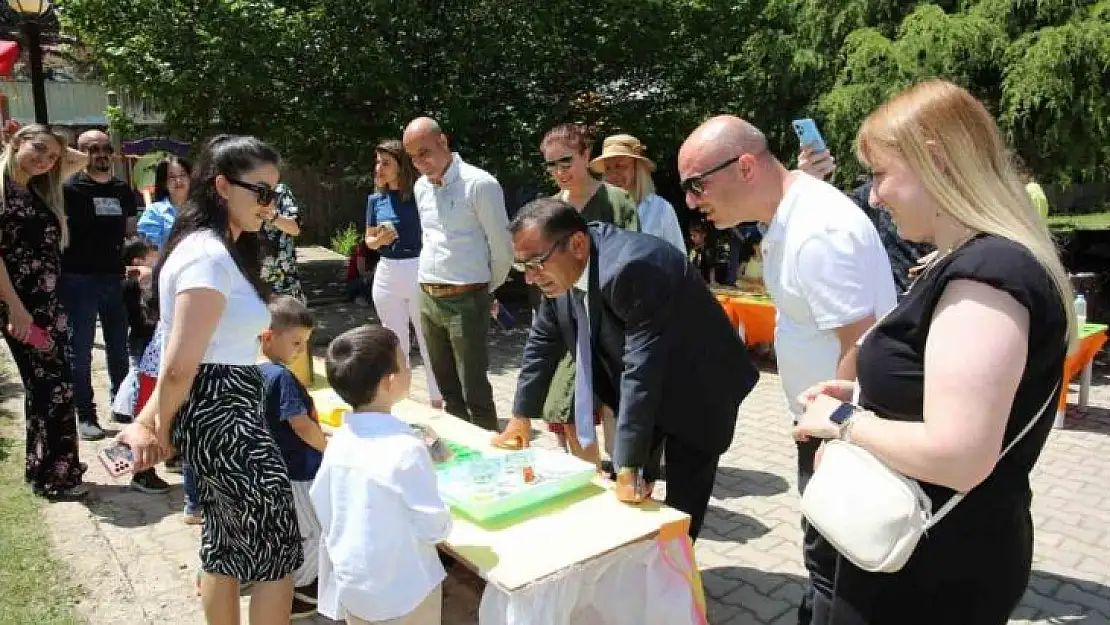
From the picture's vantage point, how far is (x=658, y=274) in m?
2.77

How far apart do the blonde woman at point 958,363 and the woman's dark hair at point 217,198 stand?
68.9 inches

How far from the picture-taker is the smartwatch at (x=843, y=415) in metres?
1.58

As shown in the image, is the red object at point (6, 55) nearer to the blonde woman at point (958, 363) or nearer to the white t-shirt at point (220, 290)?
the white t-shirt at point (220, 290)

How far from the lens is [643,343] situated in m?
2.76

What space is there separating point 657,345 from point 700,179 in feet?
1.83

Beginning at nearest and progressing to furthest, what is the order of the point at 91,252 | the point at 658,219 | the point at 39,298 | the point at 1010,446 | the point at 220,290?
1. the point at 1010,446
2. the point at 220,290
3. the point at 39,298
4. the point at 658,219
5. the point at 91,252

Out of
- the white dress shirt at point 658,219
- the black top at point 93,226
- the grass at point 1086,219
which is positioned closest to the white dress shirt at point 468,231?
the white dress shirt at point 658,219

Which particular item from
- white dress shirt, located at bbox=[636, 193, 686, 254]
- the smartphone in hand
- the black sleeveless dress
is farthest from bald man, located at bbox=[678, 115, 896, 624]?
white dress shirt, located at bbox=[636, 193, 686, 254]

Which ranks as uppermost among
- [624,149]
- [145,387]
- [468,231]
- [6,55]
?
[6,55]

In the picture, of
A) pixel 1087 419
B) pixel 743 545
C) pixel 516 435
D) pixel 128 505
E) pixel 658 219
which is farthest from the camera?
pixel 1087 419

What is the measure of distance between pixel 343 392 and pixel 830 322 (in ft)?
4.81

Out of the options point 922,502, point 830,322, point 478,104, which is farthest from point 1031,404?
point 478,104

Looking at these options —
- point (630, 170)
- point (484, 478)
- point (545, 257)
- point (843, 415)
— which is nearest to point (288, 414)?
point (484, 478)

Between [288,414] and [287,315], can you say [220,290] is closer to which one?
[288,414]
